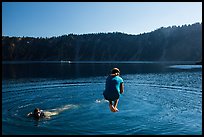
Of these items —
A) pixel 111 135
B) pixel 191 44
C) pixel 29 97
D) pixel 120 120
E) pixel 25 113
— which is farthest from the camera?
pixel 191 44

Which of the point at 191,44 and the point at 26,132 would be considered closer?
the point at 26,132

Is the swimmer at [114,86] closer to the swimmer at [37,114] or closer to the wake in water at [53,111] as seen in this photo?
the swimmer at [37,114]

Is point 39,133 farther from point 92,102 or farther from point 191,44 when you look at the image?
point 191,44

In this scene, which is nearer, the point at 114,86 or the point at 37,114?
the point at 114,86

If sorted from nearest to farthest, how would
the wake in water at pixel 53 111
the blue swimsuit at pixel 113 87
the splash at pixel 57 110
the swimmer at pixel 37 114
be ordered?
the blue swimsuit at pixel 113 87
the swimmer at pixel 37 114
the wake in water at pixel 53 111
the splash at pixel 57 110

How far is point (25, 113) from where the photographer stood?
88.2 feet

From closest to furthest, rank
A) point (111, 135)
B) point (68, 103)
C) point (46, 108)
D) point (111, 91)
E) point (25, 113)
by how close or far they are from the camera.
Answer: point (111, 91), point (111, 135), point (25, 113), point (46, 108), point (68, 103)

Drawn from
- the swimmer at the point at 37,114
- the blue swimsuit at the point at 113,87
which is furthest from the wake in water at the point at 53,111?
the blue swimsuit at the point at 113,87

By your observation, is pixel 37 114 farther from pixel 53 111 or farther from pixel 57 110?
pixel 57 110

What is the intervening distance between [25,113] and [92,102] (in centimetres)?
890

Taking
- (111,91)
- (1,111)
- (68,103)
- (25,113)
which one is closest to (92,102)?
(68,103)

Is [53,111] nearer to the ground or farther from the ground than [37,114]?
nearer to the ground

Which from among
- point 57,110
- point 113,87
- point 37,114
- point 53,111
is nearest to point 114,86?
point 113,87

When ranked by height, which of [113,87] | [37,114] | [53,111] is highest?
[113,87]
